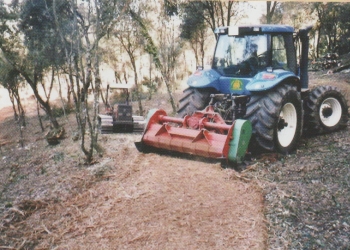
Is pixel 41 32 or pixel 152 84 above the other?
pixel 41 32

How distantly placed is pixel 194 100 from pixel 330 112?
299 cm

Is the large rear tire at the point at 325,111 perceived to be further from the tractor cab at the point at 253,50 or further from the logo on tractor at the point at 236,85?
the logo on tractor at the point at 236,85

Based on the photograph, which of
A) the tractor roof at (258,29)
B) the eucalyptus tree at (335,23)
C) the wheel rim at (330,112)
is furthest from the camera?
the eucalyptus tree at (335,23)

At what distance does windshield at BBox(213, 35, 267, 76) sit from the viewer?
7.03m

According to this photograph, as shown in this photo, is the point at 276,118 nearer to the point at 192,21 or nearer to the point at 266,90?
the point at 266,90

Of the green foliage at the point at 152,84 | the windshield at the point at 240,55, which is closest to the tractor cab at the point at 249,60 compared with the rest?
the windshield at the point at 240,55

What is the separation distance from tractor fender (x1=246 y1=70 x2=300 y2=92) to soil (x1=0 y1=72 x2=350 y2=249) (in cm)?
123

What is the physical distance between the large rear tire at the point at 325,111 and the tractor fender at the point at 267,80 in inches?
46.4

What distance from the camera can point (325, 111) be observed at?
26.3 ft

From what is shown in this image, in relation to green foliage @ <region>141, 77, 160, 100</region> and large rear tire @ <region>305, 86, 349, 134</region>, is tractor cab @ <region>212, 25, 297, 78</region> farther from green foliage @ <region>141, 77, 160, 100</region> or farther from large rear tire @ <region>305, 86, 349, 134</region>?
green foliage @ <region>141, 77, 160, 100</region>

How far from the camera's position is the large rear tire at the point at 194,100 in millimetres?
7527

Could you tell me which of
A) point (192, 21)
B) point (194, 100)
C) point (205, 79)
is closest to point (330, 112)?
point (205, 79)

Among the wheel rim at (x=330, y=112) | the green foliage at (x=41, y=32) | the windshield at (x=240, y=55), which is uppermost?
the green foliage at (x=41, y=32)

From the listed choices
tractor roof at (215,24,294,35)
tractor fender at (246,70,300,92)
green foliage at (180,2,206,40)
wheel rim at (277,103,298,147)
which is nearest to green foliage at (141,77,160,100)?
green foliage at (180,2,206,40)
